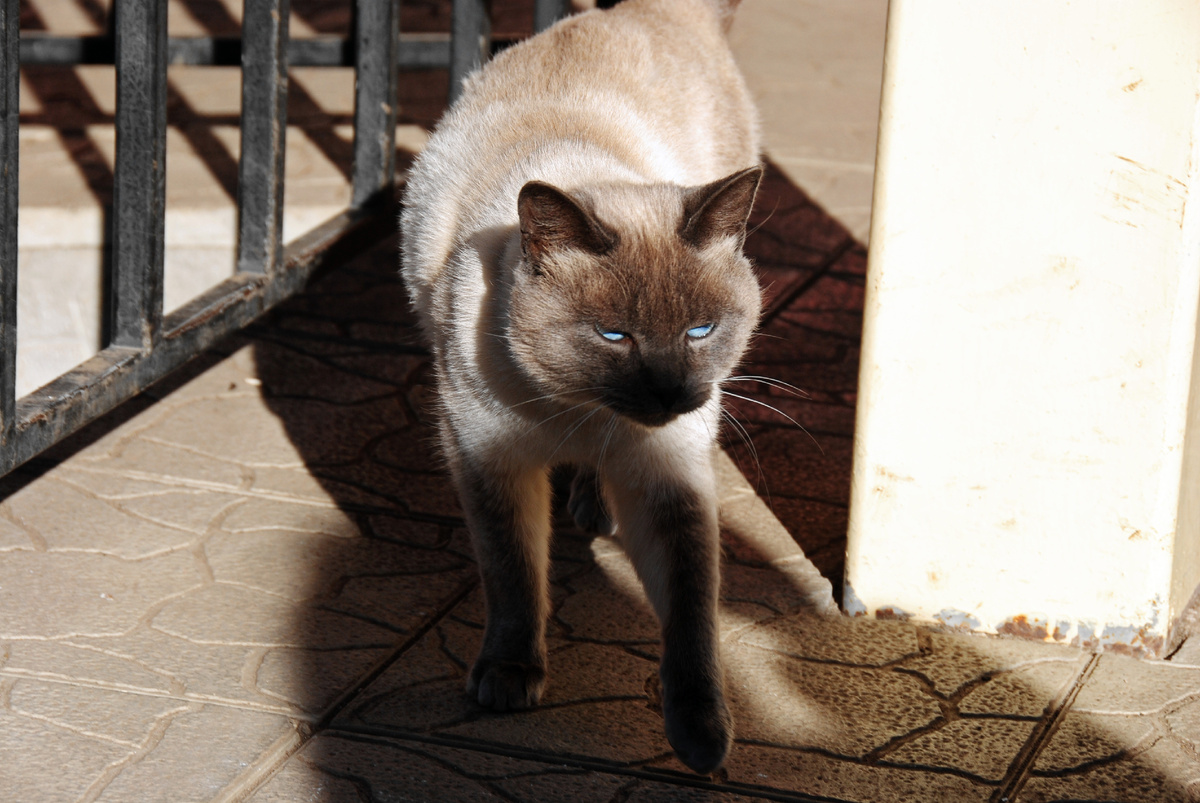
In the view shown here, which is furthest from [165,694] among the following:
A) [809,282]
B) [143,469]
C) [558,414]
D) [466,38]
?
[809,282]

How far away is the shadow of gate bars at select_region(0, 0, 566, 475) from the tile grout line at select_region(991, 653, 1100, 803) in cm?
203

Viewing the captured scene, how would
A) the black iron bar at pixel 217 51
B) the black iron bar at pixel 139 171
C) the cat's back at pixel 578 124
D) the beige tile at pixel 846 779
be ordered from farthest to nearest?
the black iron bar at pixel 217 51 < the black iron bar at pixel 139 171 < the cat's back at pixel 578 124 < the beige tile at pixel 846 779

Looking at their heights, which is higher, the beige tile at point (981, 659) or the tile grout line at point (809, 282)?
the tile grout line at point (809, 282)

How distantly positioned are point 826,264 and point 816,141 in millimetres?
1350

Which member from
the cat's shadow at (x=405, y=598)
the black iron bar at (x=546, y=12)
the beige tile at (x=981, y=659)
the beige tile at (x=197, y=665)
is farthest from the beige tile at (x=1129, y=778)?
the black iron bar at (x=546, y=12)

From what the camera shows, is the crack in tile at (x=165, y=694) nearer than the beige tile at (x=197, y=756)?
No

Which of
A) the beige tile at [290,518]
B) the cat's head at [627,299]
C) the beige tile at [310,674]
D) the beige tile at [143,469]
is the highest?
the cat's head at [627,299]

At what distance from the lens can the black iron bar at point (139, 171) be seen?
9.29 feet

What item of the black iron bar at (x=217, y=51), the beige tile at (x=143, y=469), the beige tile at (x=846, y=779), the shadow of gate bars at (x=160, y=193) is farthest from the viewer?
the black iron bar at (x=217, y=51)

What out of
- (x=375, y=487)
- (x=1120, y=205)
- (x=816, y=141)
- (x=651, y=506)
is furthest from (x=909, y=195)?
(x=816, y=141)

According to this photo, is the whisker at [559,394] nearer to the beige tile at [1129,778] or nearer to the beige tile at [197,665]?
the beige tile at [197,665]

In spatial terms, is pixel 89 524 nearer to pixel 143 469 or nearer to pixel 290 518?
pixel 143 469

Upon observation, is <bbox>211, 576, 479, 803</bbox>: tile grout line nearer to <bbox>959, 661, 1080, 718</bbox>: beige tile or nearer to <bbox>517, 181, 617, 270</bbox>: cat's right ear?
<bbox>517, 181, 617, 270</bbox>: cat's right ear

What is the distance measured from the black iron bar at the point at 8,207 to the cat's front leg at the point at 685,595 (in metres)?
1.24
